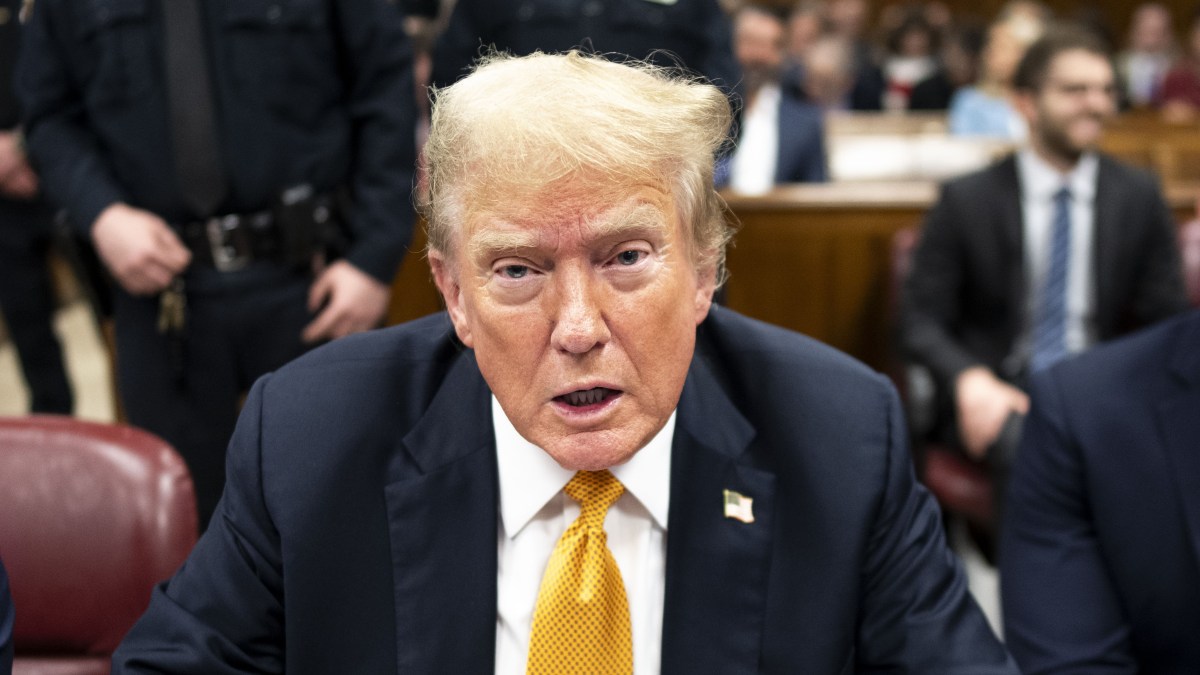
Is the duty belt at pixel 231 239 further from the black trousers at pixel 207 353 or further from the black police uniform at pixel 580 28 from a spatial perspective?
the black police uniform at pixel 580 28

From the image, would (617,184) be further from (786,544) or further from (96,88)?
(96,88)

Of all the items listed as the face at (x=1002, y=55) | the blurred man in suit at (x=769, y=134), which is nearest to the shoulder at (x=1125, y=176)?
the blurred man in suit at (x=769, y=134)

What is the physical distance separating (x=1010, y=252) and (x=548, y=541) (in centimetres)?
226

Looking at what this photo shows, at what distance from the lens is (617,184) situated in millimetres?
1151

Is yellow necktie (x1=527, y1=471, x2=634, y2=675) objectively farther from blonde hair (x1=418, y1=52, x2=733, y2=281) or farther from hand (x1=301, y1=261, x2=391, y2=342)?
hand (x1=301, y1=261, x2=391, y2=342)

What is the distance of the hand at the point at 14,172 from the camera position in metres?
3.39

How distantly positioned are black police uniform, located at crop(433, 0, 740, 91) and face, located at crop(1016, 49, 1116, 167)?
41.6 inches

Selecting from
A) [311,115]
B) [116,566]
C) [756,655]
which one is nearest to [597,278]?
[756,655]

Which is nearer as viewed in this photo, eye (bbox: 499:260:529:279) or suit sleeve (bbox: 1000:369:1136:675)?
eye (bbox: 499:260:529:279)

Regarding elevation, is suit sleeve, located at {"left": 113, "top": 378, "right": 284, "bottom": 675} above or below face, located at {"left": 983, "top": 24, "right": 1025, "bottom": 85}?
above

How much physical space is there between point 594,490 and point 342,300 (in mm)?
1249

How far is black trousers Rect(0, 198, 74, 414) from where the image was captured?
3.59 meters

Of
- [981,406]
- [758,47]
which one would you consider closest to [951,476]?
[981,406]

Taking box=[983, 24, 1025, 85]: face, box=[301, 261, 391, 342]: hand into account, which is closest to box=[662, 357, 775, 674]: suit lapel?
box=[301, 261, 391, 342]: hand
